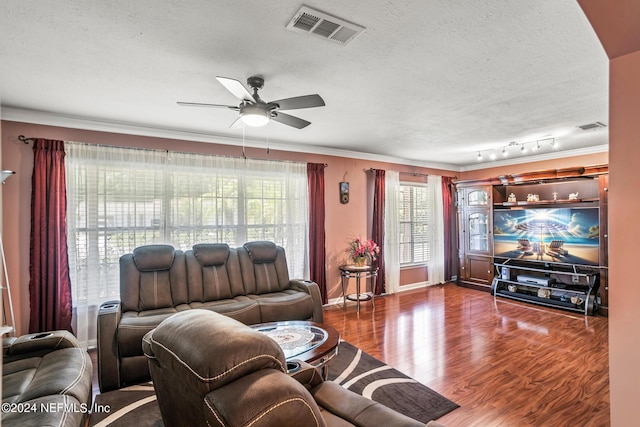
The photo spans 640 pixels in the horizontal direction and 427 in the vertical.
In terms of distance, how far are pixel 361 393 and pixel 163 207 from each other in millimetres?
3032

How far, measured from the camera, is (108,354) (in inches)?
117

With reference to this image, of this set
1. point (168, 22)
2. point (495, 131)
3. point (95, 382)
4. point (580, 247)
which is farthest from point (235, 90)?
point (580, 247)

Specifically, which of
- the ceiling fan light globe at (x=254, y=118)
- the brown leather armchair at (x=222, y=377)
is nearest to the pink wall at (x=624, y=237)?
the brown leather armchair at (x=222, y=377)

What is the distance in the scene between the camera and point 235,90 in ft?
8.32

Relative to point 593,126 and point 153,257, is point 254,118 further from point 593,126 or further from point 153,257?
point 593,126

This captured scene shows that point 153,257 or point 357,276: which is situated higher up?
point 153,257

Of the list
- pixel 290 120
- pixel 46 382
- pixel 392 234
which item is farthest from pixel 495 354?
pixel 46 382

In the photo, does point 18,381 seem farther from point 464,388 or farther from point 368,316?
point 368,316

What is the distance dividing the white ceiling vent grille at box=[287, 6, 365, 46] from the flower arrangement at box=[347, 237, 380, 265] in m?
3.61

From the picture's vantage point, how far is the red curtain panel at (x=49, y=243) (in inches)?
141

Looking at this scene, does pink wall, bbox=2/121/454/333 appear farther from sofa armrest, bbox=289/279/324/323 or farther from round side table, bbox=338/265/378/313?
sofa armrest, bbox=289/279/324/323

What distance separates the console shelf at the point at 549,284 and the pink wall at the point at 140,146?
2491 mm

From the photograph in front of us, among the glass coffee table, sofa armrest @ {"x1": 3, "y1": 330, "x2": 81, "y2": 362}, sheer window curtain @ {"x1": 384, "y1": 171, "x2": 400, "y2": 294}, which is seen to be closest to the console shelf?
sheer window curtain @ {"x1": 384, "y1": 171, "x2": 400, "y2": 294}

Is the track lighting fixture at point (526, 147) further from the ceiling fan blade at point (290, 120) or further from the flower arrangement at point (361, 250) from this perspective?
the ceiling fan blade at point (290, 120)
